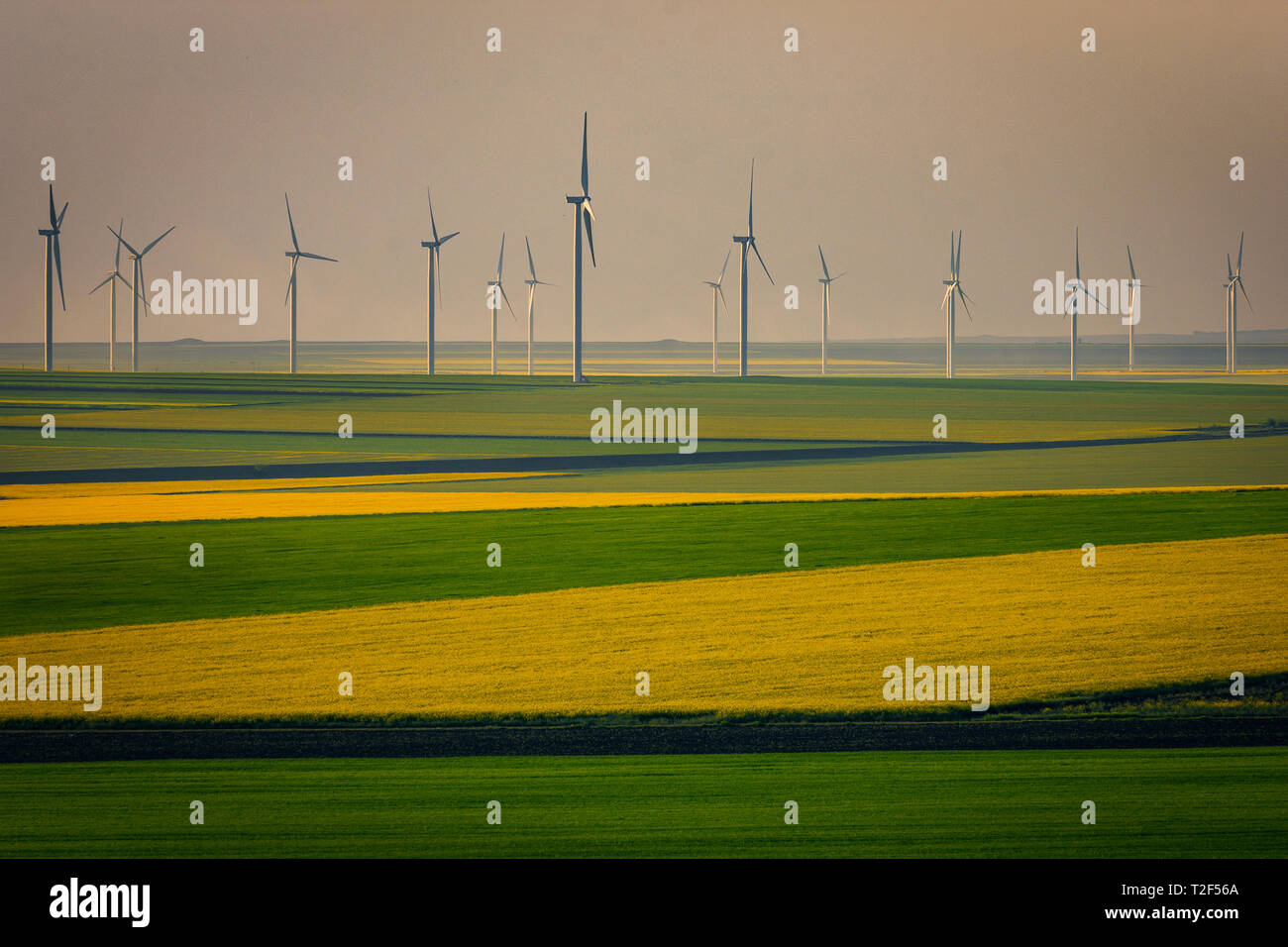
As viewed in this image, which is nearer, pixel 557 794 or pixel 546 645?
pixel 557 794

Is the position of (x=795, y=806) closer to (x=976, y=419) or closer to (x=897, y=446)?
(x=897, y=446)

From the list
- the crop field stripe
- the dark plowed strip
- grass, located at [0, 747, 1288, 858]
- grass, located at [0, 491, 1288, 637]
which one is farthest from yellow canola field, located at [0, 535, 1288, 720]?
the crop field stripe

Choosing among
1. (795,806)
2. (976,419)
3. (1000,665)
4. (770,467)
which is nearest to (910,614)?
(1000,665)

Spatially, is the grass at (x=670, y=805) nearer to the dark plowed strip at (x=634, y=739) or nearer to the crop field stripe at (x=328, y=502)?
the dark plowed strip at (x=634, y=739)

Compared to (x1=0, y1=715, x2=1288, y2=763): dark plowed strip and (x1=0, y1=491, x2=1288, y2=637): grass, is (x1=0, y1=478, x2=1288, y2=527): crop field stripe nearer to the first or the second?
(x1=0, y1=491, x2=1288, y2=637): grass

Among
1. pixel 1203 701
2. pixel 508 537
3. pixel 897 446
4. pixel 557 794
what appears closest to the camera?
pixel 557 794
